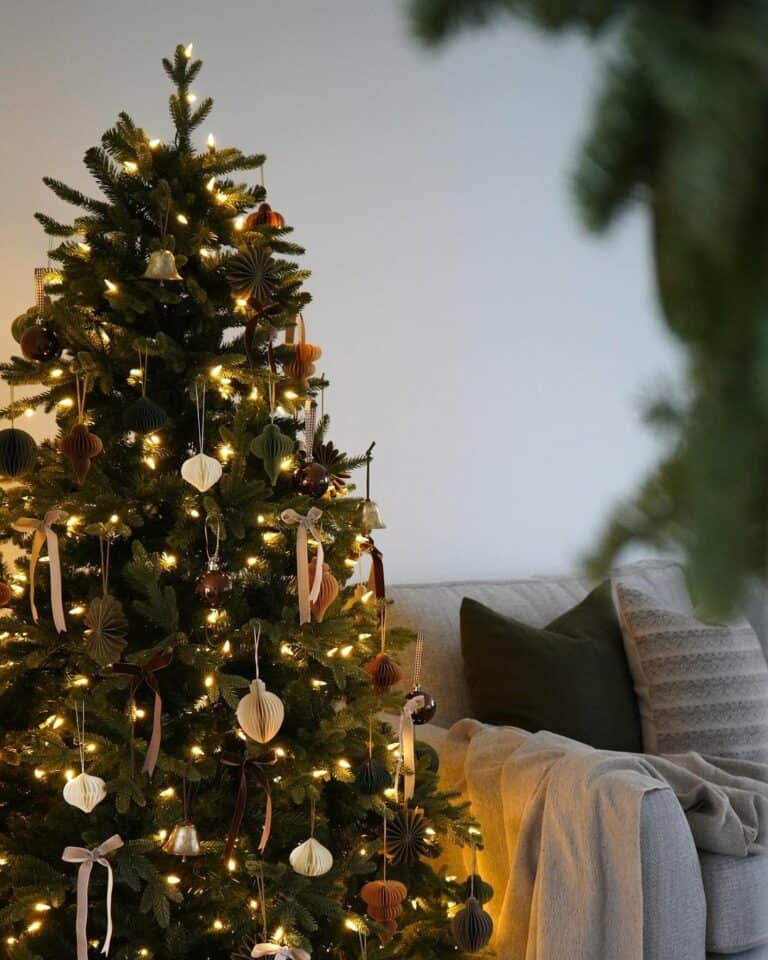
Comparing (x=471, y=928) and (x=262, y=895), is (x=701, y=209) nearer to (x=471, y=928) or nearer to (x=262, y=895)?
(x=262, y=895)

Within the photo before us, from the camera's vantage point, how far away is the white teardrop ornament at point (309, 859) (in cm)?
155

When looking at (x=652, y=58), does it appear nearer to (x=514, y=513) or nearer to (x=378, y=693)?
(x=378, y=693)

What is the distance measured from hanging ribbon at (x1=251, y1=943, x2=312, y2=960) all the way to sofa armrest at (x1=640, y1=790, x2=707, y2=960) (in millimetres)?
628

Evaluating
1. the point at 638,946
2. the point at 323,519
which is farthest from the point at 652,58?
the point at 638,946

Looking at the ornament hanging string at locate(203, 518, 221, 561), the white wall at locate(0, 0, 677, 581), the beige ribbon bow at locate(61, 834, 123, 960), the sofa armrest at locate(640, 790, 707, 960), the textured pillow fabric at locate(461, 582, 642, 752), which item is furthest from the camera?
the white wall at locate(0, 0, 677, 581)

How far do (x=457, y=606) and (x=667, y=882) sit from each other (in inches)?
41.2

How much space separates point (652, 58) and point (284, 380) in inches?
62.6

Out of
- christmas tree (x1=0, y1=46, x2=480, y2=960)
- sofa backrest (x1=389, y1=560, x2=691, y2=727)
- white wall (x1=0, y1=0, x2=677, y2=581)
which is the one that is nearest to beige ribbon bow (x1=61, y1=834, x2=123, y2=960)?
christmas tree (x1=0, y1=46, x2=480, y2=960)

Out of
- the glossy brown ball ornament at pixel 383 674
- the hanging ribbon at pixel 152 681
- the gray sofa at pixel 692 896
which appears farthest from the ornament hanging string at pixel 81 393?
the gray sofa at pixel 692 896

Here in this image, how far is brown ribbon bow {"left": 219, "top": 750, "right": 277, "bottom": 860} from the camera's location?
1515mm

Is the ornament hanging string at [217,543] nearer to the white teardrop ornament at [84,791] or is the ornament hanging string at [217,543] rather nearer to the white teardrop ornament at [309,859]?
the white teardrop ornament at [84,791]

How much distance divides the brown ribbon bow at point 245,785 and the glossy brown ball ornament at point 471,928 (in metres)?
0.39

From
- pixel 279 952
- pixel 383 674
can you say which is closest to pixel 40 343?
pixel 383 674

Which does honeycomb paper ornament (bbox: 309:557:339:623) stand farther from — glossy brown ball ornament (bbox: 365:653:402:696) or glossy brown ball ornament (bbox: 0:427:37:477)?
glossy brown ball ornament (bbox: 0:427:37:477)
